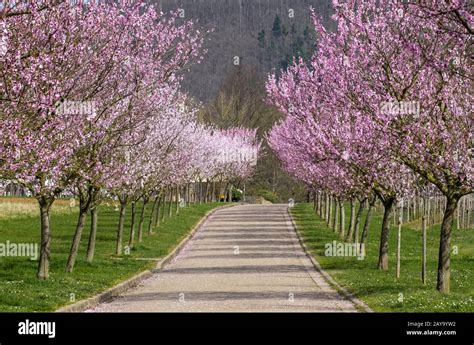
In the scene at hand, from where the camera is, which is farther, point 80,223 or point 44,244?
point 80,223

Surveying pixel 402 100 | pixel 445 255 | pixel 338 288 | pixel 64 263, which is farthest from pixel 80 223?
pixel 445 255

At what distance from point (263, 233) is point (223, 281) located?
2708 cm

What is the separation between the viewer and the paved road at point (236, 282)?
2112 centimetres

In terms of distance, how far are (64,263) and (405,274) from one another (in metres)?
9.98

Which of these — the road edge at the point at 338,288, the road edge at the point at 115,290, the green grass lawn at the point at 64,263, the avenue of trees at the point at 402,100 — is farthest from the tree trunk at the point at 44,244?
the avenue of trees at the point at 402,100

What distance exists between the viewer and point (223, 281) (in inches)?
1098

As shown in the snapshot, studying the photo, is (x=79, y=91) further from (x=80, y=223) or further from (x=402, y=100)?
(x=402, y=100)

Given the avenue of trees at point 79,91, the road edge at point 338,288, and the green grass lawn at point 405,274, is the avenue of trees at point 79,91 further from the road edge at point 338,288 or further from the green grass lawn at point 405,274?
the green grass lawn at point 405,274

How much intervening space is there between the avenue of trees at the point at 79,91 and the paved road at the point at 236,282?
3181mm

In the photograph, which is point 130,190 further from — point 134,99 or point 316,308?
point 316,308

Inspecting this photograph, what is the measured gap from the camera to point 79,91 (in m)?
22.8

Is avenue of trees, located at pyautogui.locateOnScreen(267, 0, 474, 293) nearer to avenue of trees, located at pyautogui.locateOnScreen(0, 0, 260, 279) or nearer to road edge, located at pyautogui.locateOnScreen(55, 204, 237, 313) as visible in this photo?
avenue of trees, located at pyautogui.locateOnScreen(0, 0, 260, 279)

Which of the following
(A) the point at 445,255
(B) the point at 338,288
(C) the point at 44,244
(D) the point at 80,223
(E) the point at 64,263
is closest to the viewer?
(A) the point at 445,255

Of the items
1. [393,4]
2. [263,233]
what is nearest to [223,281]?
[393,4]
